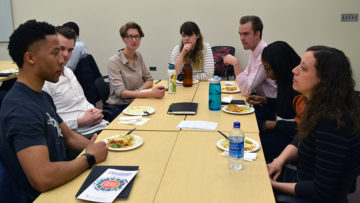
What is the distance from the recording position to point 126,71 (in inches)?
130

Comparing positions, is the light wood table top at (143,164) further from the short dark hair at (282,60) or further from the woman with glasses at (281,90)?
the short dark hair at (282,60)

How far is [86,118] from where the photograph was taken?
97.0 inches

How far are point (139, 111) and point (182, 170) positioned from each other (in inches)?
40.8

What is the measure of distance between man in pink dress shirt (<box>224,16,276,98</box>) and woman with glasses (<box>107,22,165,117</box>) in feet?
3.17

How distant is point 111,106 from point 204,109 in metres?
1.09

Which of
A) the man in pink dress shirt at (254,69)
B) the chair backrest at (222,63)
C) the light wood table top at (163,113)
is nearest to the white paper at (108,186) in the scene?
the light wood table top at (163,113)

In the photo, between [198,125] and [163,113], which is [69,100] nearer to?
[163,113]

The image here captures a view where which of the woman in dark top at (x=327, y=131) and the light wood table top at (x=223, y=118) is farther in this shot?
the light wood table top at (x=223, y=118)

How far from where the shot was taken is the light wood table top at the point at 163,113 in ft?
6.95

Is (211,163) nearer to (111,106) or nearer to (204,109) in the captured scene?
(204,109)

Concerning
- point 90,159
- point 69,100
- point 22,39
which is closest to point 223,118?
point 90,159

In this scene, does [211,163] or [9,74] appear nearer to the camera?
[211,163]

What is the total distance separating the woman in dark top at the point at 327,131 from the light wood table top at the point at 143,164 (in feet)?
2.03

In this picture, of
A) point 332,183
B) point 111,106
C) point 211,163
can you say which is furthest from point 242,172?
point 111,106
